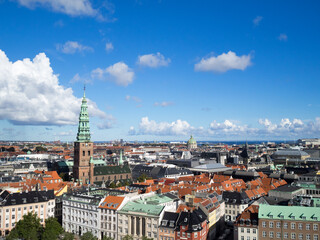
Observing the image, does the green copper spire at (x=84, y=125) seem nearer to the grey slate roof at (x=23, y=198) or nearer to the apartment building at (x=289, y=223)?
the grey slate roof at (x=23, y=198)

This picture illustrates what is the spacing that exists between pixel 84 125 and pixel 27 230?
73.9m

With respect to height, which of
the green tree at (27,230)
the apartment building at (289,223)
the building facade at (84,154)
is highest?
the building facade at (84,154)

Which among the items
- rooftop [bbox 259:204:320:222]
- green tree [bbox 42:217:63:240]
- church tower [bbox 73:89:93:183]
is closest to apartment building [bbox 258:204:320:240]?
rooftop [bbox 259:204:320:222]

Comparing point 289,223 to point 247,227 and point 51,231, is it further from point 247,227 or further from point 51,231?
point 51,231

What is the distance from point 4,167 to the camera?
19688 cm

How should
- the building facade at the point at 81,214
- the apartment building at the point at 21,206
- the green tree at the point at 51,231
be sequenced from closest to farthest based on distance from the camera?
1. the green tree at the point at 51,231
2. the building facade at the point at 81,214
3. the apartment building at the point at 21,206

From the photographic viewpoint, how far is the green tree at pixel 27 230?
271ft

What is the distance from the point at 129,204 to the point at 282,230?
35443mm

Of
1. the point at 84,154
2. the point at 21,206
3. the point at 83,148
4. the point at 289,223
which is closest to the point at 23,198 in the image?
the point at 21,206

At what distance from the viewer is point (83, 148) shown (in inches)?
6097

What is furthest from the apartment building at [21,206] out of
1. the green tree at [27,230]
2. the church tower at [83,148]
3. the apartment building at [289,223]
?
the apartment building at [289,223]

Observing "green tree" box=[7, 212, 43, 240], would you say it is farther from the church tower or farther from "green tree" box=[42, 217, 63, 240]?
the church tower

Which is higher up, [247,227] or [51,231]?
[247,227]

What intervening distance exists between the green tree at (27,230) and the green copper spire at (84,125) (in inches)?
2731
